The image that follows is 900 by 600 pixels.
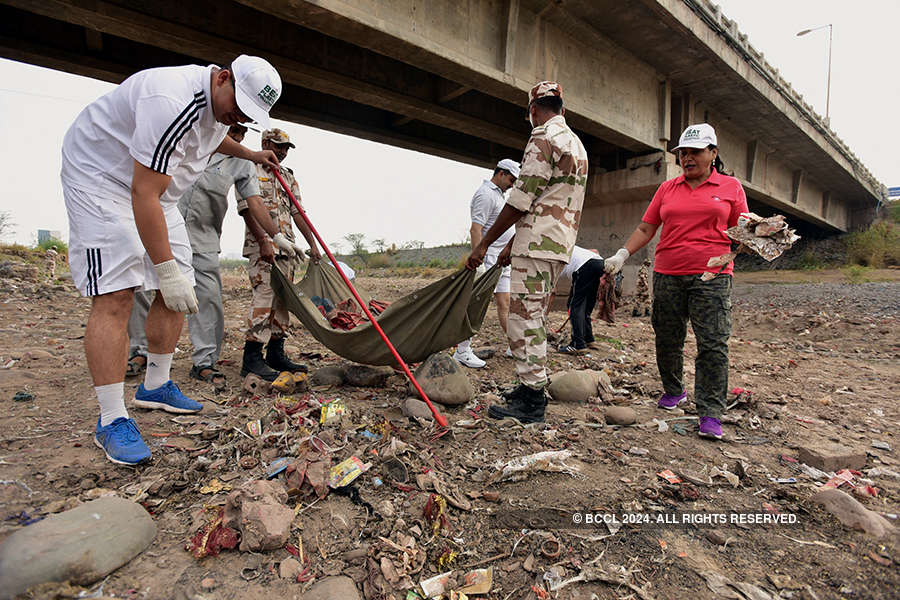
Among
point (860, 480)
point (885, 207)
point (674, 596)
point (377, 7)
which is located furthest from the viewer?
point (885, 207)

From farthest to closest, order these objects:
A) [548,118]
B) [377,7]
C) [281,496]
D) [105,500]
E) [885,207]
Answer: [885,207] < [377,7] < [548,118] < [281,496] < [105,500]

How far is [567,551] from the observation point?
1435 millimetres

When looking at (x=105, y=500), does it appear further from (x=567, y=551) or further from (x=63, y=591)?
(x=567, y=551)

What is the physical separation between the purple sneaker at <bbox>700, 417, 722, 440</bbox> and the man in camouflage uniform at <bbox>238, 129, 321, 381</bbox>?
2623 mm

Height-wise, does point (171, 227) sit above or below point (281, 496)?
above

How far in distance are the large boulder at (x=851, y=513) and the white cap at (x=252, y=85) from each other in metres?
2.75

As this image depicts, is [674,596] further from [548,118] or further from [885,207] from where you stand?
[885,207]

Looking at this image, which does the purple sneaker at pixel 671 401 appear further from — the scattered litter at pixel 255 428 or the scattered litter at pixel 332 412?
the scattered litter at pixel 255 428

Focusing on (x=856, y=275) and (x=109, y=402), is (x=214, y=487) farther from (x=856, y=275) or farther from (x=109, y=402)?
(x=856, y=275)

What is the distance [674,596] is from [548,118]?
2306 mm

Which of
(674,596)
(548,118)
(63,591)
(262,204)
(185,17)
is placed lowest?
(674,596)

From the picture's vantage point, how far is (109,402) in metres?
1.82

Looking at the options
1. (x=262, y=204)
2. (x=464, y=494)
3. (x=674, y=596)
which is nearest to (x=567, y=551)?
(x=674, y=596)

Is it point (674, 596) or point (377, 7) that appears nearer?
point (674, 596)
